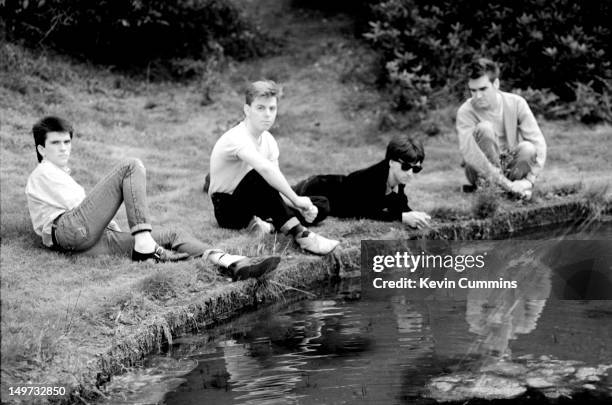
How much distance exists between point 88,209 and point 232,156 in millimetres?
1309

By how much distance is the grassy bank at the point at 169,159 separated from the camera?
17.0 ft

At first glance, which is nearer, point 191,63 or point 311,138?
point 311,138

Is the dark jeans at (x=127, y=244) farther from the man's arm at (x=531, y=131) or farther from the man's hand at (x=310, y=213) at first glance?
the man's arm at (x=531, y=131)

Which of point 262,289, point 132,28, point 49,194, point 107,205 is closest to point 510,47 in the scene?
point 132,28

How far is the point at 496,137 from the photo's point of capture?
8.40 metres

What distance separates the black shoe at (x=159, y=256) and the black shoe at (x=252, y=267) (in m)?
0.40

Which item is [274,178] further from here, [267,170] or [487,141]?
[487,141]

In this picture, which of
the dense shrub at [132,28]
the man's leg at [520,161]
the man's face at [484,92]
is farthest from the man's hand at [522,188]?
the dense shrub at [132,28]

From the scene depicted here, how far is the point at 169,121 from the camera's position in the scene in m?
11.5

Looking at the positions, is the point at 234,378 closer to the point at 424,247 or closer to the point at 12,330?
the point at 12,330

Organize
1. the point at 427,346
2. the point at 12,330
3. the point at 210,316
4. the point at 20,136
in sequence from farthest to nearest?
the point at 20,136
the point at 210,316
the point at 427,346
the point at 12,330

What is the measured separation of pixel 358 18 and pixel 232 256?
865 cm

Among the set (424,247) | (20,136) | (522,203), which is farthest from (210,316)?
(20,136)

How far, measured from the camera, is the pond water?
464cm
